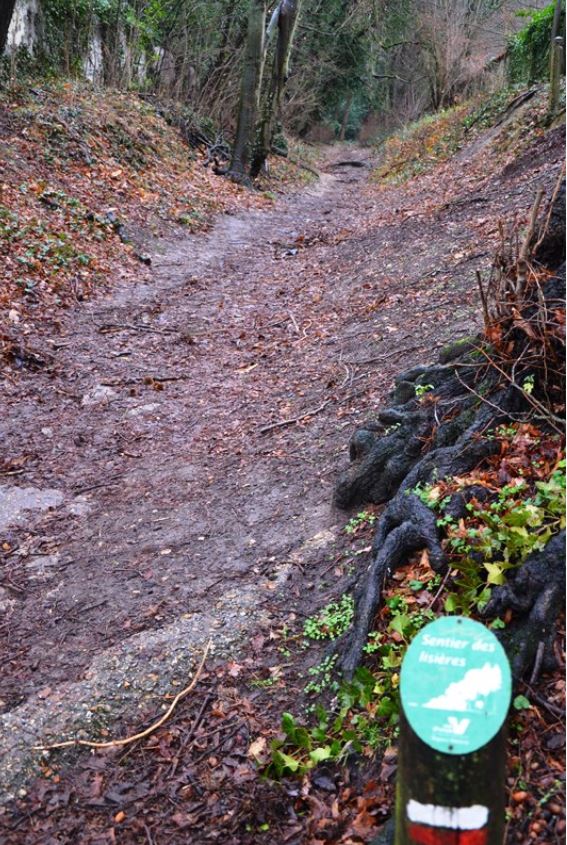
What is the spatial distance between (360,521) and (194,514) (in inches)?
53.9

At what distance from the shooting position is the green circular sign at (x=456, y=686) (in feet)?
5.04

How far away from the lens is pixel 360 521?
4324mm

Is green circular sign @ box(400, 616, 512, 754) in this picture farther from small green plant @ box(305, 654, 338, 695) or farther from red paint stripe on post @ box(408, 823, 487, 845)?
small green plant @ box(305, 654, 338, 695)

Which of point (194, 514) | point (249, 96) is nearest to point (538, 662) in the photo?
point (194, 514)

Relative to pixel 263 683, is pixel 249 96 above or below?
above

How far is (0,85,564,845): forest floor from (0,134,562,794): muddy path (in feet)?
0.07

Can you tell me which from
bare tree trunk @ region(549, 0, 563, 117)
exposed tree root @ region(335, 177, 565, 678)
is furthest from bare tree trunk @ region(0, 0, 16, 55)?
exposed tree root @ region(335, 177, 565, 678)

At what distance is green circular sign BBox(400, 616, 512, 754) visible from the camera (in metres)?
1.54

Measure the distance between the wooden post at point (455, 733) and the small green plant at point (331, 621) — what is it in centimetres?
197

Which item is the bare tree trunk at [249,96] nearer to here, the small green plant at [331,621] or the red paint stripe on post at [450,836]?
the small green plant at [331,621]

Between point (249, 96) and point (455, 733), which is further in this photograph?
point (249, 96)

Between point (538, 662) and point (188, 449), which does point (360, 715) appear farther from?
point (188, 449)

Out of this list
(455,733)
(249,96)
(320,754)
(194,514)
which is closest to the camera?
(455,733)

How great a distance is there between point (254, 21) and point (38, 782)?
17.2m
